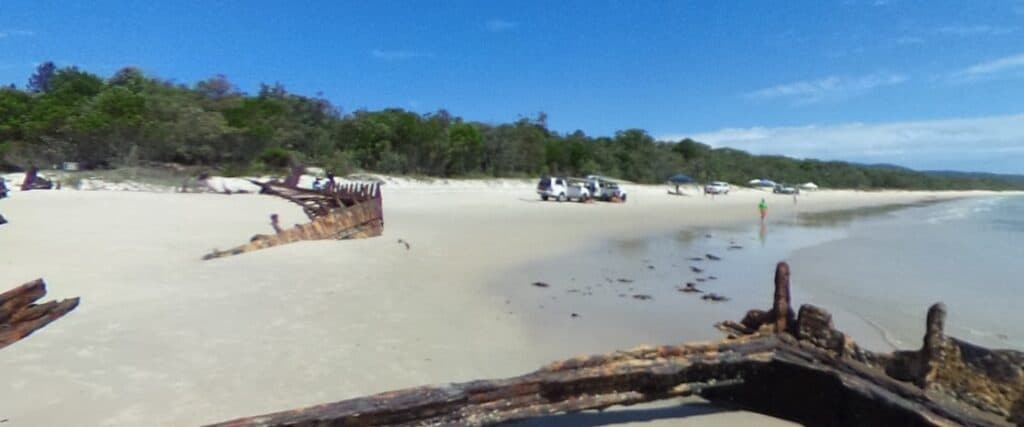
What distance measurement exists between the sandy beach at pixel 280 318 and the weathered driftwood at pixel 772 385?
14.5 inches

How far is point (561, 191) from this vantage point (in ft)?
124

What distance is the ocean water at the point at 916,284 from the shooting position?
7.32 meters

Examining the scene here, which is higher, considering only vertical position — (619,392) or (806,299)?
(619,392)

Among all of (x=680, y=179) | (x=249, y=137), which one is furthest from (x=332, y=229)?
(x=680, y=179)

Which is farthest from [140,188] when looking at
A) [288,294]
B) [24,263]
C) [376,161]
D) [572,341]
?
[572,341]

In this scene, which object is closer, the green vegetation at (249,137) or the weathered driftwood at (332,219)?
the weathered driftwood at (332,219)

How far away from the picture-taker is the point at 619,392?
3582mm

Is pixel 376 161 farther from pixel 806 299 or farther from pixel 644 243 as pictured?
pixel 806 299

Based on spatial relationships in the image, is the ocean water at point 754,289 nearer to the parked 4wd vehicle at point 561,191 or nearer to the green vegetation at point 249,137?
the parked 4wd vehicle at point 561,191

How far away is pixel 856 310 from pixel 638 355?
607cm

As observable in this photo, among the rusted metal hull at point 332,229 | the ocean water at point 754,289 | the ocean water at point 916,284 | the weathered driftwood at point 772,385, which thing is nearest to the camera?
the weathered driftwood at point 772,385

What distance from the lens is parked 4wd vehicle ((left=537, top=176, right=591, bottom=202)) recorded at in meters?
37.5

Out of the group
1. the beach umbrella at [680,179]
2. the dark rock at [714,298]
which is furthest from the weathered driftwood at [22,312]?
the beach umbrella at [680,179]

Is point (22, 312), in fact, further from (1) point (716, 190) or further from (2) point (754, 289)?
(1) point (716, 190)
